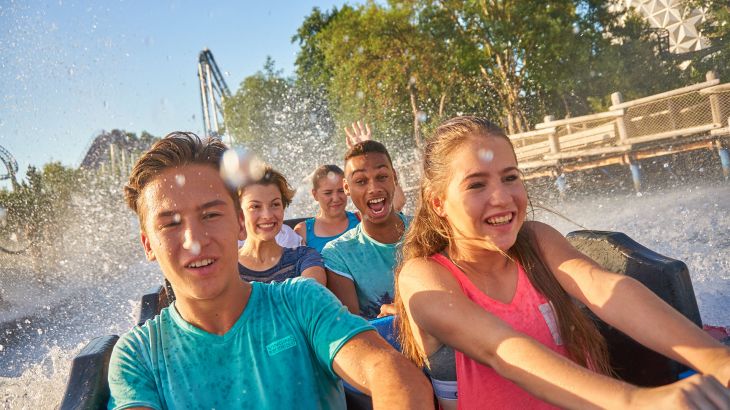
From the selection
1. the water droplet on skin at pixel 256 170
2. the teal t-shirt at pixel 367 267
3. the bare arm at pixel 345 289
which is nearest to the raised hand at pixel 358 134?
the water droplet on skin at pixel 256 170

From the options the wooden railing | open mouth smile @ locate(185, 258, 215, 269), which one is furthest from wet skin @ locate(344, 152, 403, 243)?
the wooden railing

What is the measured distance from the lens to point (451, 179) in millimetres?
1778

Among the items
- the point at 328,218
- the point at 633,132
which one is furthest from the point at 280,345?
the point at 633,132

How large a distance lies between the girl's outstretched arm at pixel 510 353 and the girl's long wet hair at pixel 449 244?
0.33 feet

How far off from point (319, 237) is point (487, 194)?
2.71 m

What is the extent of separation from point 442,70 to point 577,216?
8.28 m

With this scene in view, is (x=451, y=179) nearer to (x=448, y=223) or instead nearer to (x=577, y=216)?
(x=448, y=223)

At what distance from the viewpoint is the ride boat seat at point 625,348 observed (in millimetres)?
1643

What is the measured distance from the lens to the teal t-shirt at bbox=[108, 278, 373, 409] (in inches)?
58.3

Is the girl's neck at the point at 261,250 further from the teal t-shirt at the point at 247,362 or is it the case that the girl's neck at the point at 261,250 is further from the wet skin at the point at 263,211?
the teal t-shirt at the point at 247,362

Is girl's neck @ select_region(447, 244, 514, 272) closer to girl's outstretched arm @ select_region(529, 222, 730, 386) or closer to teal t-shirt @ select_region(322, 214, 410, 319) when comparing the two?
girl's outstretched arm @ select_region(529, 222, 730, 386)

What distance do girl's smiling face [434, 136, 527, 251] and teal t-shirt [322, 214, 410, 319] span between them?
4.19 ft

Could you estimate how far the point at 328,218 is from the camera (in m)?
4.52

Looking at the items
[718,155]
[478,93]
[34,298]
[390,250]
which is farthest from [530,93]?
[390,250]
